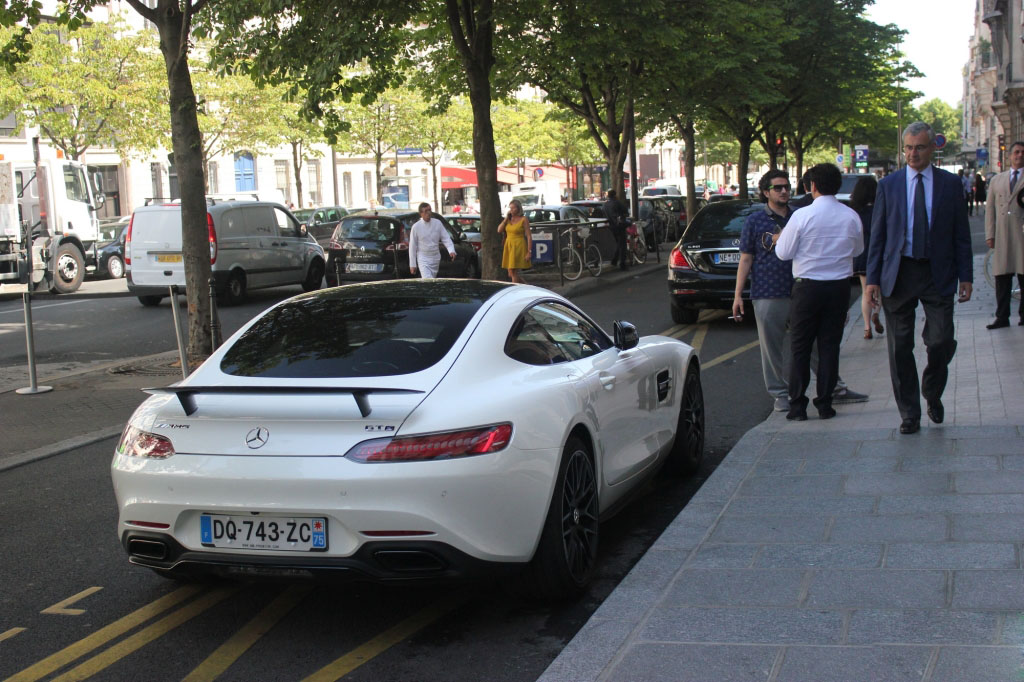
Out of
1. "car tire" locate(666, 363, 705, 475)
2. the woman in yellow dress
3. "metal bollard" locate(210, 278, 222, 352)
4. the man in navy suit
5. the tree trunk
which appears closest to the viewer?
"car tire" locate(666, 363, 705, 475)

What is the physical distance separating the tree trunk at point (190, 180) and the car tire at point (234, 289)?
316 inches

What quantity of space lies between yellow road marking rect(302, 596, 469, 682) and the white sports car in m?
0.32

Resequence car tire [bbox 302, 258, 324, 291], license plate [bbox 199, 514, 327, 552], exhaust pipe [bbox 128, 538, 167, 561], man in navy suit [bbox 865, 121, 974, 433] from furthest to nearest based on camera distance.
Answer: car tire [bbox 302, 258, 324, 291] < man in navy suit [bbox 865, 121, 974, 433] < exhaust pipe [bbox 128, 538, 167, 561] < license plate [bbox 199, 514, 327, 552]

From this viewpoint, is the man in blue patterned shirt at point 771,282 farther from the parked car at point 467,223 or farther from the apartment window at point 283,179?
the apartment window at point 283,179

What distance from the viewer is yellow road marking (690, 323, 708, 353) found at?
1319cm

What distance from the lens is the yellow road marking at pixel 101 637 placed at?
427cm

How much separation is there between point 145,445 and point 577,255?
18.8 meters

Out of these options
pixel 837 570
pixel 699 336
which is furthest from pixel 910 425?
pixel 699 336

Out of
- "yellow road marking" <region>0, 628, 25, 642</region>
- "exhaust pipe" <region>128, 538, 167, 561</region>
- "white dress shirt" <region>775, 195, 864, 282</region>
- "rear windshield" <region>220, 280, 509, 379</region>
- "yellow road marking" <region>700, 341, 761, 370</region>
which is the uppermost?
"white dress shirt" <region>775, 195, 864, 282</region>

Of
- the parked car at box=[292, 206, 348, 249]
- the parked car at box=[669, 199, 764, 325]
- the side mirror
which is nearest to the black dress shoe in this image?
the side mirror

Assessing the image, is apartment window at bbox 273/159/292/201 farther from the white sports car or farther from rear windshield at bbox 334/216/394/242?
the white sports car

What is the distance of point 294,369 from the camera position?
489cm

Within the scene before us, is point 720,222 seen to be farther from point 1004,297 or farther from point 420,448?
point 420,448

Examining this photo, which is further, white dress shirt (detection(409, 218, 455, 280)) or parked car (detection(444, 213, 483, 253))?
parked car (detection(444, 213, 483, 253))
